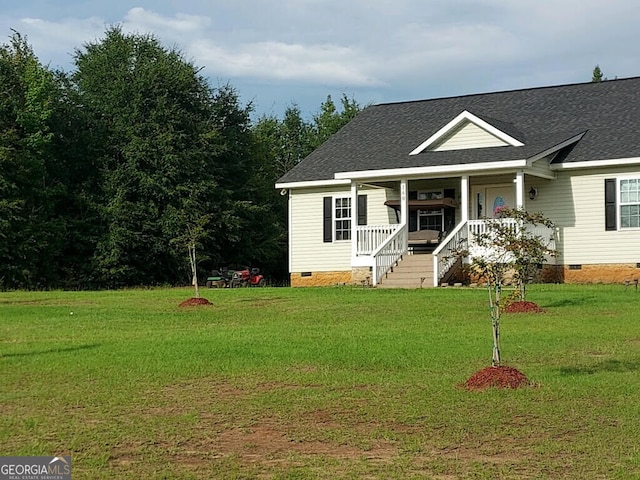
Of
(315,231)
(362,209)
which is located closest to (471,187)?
(362,209)

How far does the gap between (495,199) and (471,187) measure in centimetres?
80

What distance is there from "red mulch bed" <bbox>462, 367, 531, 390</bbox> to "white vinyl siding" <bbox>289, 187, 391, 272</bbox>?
62.5 ft

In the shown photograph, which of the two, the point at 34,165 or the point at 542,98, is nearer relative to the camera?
the point at 542,98

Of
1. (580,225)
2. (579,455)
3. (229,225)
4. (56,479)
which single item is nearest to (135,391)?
(56,479)

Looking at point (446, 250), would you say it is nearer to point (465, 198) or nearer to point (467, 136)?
point (465, 198)

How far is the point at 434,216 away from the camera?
2811 centimetres

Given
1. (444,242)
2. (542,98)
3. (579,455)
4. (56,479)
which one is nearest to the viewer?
(56,479)

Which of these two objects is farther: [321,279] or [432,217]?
[321,279]

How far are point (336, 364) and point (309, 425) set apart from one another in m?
3.28

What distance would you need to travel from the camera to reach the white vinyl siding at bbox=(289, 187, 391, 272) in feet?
94.8

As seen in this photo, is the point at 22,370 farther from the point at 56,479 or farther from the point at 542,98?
the point at 542,98

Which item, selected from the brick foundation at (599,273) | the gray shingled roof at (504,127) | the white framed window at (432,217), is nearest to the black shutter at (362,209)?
the gray shingled roof at (504,127)

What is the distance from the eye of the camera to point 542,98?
30234 millimetres

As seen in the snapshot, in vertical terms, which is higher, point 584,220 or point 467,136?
point 467,136
